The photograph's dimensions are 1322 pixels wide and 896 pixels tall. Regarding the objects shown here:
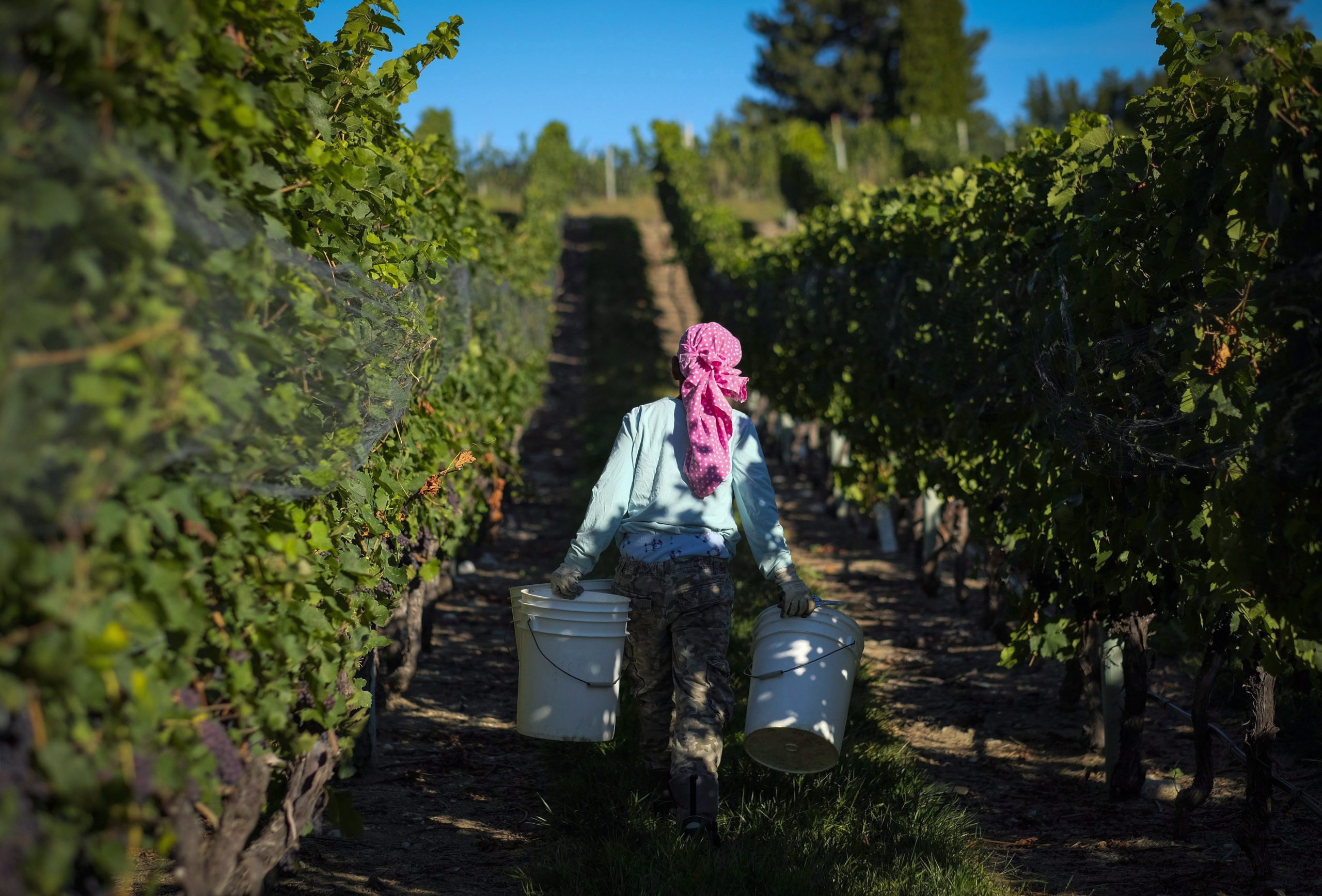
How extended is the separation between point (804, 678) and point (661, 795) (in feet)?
2.38

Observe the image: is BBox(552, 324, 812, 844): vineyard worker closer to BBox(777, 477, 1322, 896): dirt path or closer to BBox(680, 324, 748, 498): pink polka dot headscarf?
BBox(680, 324, 748, 498): pink polka dot headscarf

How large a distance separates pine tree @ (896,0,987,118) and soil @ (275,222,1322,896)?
51.2 metres

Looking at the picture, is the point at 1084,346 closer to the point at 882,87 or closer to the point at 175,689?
the point at 175,689

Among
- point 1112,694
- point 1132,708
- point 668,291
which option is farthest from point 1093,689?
Result: point 668,291

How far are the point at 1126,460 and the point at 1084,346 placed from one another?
49 centimetres

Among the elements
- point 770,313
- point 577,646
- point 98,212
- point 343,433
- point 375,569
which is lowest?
point 577,646

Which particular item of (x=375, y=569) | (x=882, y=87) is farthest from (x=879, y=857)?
(x=882, y=87)

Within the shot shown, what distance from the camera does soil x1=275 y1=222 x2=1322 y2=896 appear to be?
3469mm

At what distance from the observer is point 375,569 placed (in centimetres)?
340

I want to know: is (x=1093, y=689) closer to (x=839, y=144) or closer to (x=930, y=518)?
(x=930, y=518)

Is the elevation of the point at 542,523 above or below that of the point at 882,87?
below

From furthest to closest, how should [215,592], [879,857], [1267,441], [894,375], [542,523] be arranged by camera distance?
[542,523]
[894,375]
[879,857]
[1267,441]
[215,592]

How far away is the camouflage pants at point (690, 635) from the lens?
136 inches

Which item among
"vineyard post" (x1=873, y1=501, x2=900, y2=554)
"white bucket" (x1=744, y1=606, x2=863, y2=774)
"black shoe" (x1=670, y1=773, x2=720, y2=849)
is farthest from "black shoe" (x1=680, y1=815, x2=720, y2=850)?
"vineyard post" (x1=873, y1=501, x2=900, y2=554)
